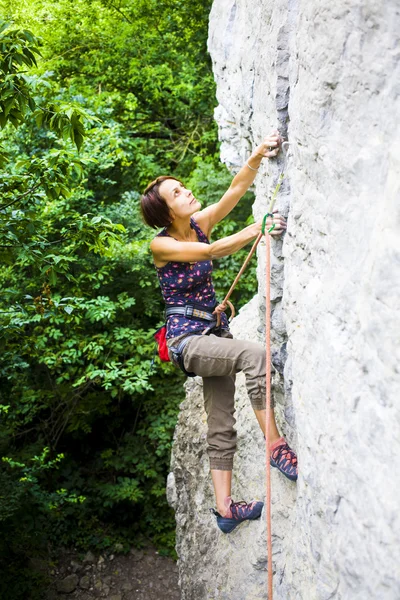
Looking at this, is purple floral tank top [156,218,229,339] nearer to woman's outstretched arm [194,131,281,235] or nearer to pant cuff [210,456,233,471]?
woman's outstretched arm [194,131,281,235]

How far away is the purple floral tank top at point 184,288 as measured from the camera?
3.24m

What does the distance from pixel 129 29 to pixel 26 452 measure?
17.5 ft

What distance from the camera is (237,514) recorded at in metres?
3.39

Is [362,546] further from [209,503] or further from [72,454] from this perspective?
[72,454]

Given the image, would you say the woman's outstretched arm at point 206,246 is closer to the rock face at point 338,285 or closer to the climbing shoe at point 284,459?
the rock face at point 338,285

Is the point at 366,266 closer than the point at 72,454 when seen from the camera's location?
Yes

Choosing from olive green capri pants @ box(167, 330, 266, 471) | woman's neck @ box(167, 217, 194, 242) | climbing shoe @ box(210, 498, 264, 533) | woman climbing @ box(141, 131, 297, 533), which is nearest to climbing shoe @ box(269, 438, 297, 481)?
woman climbing @ box(141, 131, 297, 533)

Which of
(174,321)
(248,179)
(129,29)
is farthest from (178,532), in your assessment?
(129,29)

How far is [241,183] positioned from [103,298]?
3.04 meters

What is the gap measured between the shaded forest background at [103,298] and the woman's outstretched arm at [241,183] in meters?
1.75

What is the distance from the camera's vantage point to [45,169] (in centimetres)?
357

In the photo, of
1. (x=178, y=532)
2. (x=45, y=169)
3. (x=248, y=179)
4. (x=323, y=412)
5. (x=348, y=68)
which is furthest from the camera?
(x=178, y=532)

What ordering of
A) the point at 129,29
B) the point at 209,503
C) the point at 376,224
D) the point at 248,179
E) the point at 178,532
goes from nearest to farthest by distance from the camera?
1. the point at 376,224
2. the point at 248,179
3. the point at 209,503
4. the point at 178,532
5. the point at 129,29

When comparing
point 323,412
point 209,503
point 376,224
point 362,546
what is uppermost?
point 376,224
